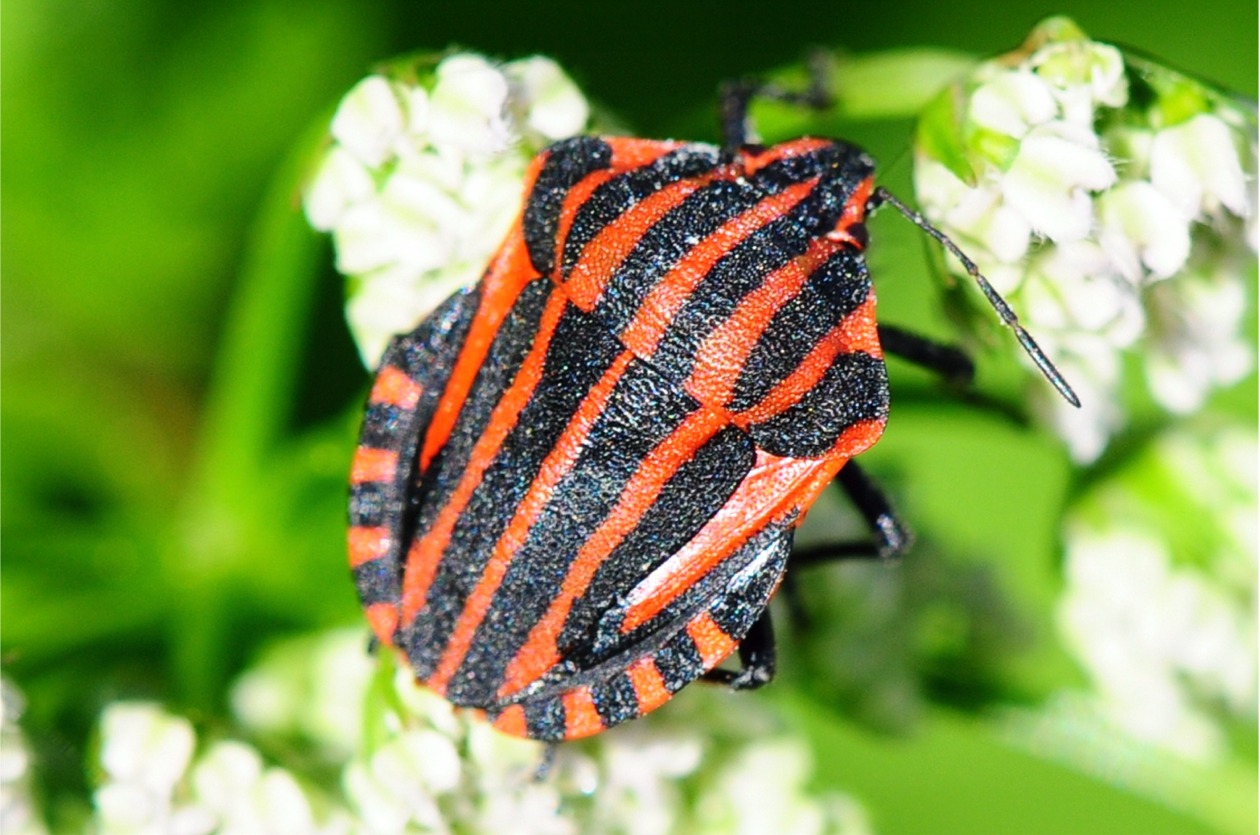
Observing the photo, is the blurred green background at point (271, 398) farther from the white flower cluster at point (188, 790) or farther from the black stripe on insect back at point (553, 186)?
the black stripe on insect back at point (553, 186)

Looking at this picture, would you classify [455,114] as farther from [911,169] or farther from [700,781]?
[700,781]

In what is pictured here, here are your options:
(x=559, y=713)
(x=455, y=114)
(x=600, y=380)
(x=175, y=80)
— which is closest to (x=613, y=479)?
(x=600, y=380)

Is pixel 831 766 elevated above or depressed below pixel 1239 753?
below

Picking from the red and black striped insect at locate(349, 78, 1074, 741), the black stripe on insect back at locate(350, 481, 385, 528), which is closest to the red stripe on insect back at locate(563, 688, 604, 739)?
the red and black striped insect at locate(349, 78, 1074, 741)

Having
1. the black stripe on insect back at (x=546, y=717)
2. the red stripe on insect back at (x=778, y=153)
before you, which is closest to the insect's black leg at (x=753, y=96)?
the red stripe on insect back at (x=778, y=153)

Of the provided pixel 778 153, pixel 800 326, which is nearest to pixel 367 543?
pixel 800 326

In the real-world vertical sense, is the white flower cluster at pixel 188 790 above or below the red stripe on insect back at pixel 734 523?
below
